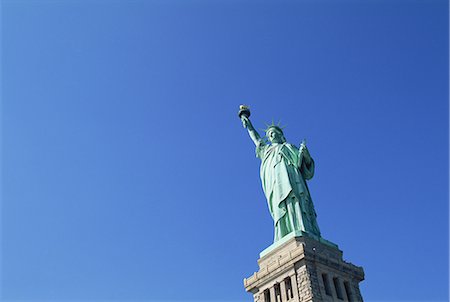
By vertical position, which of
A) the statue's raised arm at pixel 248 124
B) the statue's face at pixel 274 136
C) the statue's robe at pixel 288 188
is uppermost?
the statue's raised arm at pixel 248 124

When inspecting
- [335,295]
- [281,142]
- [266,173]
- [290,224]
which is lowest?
[335,295]

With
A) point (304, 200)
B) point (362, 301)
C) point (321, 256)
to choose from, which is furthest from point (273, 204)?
point (362, 301)

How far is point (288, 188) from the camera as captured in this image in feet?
117

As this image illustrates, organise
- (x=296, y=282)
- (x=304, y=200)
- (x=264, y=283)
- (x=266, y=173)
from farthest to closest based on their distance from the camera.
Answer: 1. (x=266, y=173)
2. (x=304, y=200)
3. (x=264, y=283)
4. (x=296, y=282)

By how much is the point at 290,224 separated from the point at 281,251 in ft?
7.40

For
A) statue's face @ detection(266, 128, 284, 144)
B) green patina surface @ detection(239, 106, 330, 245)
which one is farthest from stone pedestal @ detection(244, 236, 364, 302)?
statue's face @ detection(266, 128, 284, 144)

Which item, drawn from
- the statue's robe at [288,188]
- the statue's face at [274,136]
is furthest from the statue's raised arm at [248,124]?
the statue's robe at [288,188]

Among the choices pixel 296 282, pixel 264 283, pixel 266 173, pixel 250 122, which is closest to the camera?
pixel 296 282

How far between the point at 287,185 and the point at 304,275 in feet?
23.8

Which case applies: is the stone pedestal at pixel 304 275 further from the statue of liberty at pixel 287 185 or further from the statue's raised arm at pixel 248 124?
the statue's raised arm at pixel 248 124

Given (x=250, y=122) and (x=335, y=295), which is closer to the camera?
(x=335, y=295)

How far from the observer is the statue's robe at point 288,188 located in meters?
35.0

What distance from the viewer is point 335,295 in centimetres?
3116

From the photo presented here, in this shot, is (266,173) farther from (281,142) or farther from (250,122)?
(250,122)
